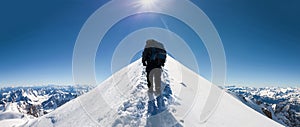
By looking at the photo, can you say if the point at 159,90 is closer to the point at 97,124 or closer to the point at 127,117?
the point at 127,117

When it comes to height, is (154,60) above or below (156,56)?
below

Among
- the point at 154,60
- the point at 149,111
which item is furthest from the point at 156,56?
the point at 149,111

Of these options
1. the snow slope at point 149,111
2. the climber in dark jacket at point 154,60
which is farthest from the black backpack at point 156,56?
the snow slope at point 149,111

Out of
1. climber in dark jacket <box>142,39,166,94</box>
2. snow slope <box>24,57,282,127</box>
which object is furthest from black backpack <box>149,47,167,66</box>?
snow slope <box>24,57,282,127</box>

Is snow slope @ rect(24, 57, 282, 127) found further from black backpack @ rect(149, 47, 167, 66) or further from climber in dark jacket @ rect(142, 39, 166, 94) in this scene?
black backpack @ rect(149, 47, 167, 66)

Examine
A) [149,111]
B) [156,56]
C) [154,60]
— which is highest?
[156,56]

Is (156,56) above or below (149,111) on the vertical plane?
above

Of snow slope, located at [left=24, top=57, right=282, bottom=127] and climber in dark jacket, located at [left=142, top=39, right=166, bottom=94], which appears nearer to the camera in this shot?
snow slope, located at [left=24, top=57, right=282, bottom=127]

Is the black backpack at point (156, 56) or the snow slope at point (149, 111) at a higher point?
the black backpack at point (156, 56)

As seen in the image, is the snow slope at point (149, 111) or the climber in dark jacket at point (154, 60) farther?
the climber in dark jacket at point (154, 60)

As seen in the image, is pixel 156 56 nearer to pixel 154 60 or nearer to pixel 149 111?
pixel 154 60

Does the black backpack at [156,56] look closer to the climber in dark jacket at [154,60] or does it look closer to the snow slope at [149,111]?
the climber in dark jacket at [154,60]

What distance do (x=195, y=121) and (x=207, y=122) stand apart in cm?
80

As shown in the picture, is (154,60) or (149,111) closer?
(149,111)
